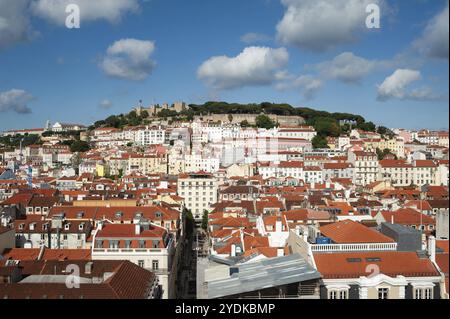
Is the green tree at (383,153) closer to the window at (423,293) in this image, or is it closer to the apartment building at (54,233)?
the apartment building at (54,233)

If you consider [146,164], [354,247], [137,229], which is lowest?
[137,229]

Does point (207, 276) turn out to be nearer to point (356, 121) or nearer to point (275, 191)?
point (275, 191)

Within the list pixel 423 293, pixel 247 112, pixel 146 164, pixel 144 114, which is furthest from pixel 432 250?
pixel 144 114

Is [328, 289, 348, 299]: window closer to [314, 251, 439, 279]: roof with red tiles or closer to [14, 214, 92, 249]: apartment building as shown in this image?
[314, 251, 439, 279]: roof with red tiles

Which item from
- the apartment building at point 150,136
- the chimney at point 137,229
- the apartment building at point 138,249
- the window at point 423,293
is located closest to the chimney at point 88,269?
the apartment building at point 138,249

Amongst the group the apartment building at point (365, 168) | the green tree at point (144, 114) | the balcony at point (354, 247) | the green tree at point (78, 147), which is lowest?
the balcony at point (354, 247)

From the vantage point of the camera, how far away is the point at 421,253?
14.1m

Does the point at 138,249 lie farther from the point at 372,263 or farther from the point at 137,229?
the point at 372,263

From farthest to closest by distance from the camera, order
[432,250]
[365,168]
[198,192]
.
A: [365,168] < [198,192] < [432,250]

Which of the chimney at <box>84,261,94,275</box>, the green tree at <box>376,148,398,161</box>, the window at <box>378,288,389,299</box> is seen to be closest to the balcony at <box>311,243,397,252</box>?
the window at <box>378,288,389,299</box>

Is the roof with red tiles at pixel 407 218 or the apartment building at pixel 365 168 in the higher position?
the apartment building at pixel 365 168

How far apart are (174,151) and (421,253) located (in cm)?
5512
